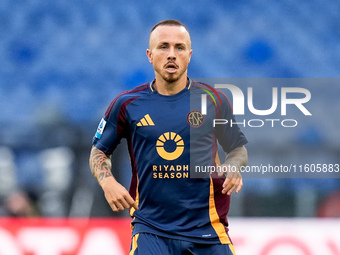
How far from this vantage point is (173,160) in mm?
2740

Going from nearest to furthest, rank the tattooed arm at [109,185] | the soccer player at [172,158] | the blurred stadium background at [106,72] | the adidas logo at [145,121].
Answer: the tattooed arm at [109,185]
the soccer player at [172,158]
the adidas logo at [145,121]
the blurred stadium background at [106,72]

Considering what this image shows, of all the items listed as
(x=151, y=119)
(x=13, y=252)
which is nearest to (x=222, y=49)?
(x=13, y=252)

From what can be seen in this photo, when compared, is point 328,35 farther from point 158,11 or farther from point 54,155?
point 54,155

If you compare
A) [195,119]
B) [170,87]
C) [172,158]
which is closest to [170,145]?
[172,158]

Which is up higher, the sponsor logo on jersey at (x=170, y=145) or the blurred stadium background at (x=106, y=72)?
the blurred stadium background at (x=106, y=72)

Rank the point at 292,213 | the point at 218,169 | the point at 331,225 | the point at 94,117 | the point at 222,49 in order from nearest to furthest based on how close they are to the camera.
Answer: the point at 218,169, the point at 331,225, the point at 292,213, the point at 94,117, the point at 222,49

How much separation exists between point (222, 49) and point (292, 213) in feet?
7.05

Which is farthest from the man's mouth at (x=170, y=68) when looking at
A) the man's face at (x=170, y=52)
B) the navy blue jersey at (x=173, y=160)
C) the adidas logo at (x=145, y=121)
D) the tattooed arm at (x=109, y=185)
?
the tattooed arm at (x=109, y=185)

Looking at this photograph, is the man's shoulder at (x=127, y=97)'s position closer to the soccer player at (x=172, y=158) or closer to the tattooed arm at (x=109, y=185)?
the soccer player at (x=172, y=158)

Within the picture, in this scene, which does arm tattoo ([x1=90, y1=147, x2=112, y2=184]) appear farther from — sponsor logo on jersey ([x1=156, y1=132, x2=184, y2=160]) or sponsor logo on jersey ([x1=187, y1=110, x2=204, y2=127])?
sponsor logo on jersey ([x1=187, y1=110, x2=204, y2=127])

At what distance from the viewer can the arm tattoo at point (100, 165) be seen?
282 centimetres

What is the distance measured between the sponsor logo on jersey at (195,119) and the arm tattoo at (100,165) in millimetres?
451

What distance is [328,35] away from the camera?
20.4 feet

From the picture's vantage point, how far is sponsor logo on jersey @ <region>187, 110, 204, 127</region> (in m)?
2.77
